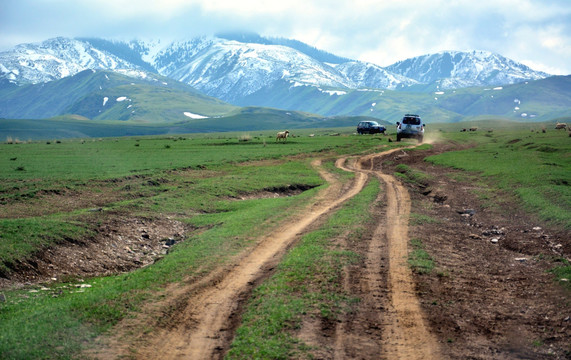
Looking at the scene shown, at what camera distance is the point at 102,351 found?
376 inches

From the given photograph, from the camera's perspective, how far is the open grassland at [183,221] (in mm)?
10789

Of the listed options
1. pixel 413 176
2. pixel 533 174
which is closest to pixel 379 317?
pixel 533 174

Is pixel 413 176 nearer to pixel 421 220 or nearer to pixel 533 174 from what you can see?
pixel 533 174

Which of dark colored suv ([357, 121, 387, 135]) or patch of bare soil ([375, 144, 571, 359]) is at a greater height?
dark colored suv ([357, 121, 387, 135])

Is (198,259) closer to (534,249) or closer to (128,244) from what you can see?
(128,244)

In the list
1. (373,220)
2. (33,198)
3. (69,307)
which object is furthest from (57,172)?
(69,307)

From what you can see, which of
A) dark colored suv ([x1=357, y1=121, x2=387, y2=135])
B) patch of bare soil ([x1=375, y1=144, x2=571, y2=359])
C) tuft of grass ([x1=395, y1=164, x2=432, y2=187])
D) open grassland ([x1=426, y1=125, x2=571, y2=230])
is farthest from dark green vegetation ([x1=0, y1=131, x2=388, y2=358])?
dark colored suv ([x1=357, y1=121, x2=387, y2=135])

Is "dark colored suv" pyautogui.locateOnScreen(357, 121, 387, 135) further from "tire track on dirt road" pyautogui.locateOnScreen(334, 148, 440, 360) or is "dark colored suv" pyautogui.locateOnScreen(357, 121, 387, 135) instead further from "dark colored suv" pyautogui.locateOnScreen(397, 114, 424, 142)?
"tire track on dirt road" pyautogui.locateOnScreen(334, 148, 440, 360)

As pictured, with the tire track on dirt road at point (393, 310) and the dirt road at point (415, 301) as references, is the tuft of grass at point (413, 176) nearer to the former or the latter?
the dirt road at point (415, 301)

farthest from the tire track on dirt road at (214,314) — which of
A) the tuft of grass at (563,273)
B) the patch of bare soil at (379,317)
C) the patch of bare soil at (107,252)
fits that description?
the tuft of grass at (563,273)

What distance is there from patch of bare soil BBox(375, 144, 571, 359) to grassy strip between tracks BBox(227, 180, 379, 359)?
2249mm

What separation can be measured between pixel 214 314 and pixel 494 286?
25.3 ft

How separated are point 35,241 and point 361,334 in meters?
12.7

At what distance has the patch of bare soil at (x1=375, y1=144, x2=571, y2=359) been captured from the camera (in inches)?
400
